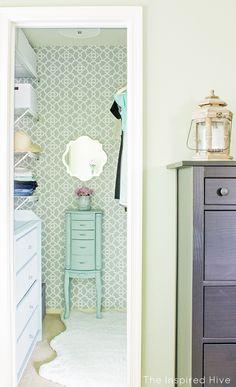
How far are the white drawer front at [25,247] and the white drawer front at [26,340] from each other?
466mm

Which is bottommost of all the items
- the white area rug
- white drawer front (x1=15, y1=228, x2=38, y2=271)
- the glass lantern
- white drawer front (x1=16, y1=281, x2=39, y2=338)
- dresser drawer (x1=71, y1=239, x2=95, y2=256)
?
the white area rug

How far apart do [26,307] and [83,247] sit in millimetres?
1024

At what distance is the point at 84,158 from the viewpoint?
373 centimetres

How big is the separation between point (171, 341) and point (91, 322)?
165cm

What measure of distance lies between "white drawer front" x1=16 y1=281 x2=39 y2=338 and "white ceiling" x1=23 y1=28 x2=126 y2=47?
2097 millimetres

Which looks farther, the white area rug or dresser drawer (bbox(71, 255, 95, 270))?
dresser drawer (bbox(71, 255, 95, 270))

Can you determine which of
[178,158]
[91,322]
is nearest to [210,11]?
[178,158]

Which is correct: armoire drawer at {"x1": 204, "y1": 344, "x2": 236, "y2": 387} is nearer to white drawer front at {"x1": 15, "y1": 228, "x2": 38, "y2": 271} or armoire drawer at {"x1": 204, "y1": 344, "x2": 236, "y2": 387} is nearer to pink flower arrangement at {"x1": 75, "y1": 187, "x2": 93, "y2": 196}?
white drawer front at {"x1": 15, "y1": 228, "x2": 38, "y2": 271}

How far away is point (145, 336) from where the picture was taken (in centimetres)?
193

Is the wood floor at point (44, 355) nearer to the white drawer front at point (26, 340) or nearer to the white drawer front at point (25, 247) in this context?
the white drawer front at point (26, 340)

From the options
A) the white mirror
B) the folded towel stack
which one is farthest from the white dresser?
the white mirror

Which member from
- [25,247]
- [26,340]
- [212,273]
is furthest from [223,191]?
[26,340]

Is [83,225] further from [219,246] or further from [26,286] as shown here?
[219,246]

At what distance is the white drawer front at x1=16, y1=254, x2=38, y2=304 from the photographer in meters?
2.35
